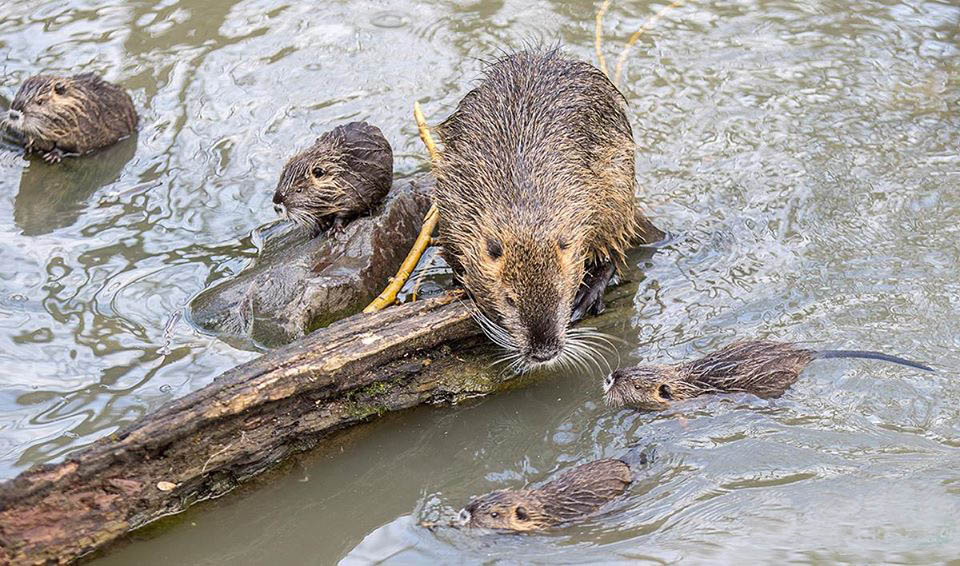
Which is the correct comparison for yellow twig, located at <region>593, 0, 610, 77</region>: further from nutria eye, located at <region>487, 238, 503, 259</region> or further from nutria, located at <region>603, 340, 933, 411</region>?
nutria, located at <region>603, 340, 933, 411</region>

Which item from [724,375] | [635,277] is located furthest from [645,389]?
[635,277]

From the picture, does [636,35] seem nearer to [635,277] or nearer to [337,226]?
[635,277]

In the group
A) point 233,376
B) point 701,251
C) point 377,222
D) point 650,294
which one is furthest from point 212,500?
point 701,251

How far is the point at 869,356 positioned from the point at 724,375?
582 mm

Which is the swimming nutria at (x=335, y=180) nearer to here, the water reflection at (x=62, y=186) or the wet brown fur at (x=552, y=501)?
the water reflection at (x=62, y=186)

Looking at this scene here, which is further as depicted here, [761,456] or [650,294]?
[650,294]

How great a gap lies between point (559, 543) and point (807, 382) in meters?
1.33

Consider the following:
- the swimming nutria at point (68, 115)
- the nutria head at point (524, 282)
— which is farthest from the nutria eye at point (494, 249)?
the swimming nutria at point (68, 115)

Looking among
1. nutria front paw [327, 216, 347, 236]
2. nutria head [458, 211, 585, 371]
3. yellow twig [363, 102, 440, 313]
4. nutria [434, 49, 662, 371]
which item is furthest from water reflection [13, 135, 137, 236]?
nutria head [458, 211, 585, 371]

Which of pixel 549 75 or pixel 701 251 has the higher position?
pixel 549 75

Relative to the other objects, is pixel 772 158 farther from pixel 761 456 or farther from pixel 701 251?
pixel 761 456

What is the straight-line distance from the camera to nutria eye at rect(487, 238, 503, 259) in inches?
169

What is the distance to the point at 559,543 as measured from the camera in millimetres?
3729

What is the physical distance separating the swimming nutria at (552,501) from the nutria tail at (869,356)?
1057mm
